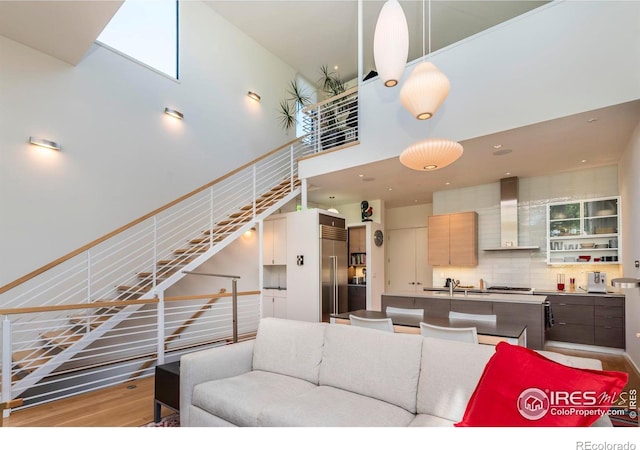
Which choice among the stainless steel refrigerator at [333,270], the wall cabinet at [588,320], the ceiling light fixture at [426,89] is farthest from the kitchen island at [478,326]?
the wall cabinet at [588,320]

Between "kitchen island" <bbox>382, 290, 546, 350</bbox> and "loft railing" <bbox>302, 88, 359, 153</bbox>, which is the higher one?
"loft railing" <bbox>302, 88, 359, 153</bbox>

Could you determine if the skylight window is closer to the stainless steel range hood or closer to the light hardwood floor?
the light hardwood floor

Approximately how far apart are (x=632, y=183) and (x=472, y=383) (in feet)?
13.1

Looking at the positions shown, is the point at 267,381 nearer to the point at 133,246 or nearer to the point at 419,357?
the point at 419,357

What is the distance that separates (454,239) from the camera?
267 inches

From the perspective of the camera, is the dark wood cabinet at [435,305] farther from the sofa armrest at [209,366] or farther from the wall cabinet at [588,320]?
the sofa armrest at [209,366]

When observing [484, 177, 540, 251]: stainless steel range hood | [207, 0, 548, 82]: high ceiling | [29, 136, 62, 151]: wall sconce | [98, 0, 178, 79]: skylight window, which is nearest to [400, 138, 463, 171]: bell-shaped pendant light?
[484, 177, 540, 251]: stainless steel range hood

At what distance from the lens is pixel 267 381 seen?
8.21 ft

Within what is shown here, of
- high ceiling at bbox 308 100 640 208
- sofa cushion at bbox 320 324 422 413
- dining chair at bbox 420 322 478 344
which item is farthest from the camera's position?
high ceiling at bbox 308 100 640 208

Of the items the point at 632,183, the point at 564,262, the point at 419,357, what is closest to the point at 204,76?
the point at 419,357

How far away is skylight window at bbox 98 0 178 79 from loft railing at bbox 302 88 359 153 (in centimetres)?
257

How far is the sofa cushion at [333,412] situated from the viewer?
73.0 inches

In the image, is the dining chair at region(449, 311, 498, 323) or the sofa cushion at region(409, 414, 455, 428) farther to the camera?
the dining chair at region(449, 311, 498, 323)

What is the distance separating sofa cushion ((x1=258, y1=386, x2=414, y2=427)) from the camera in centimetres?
185
